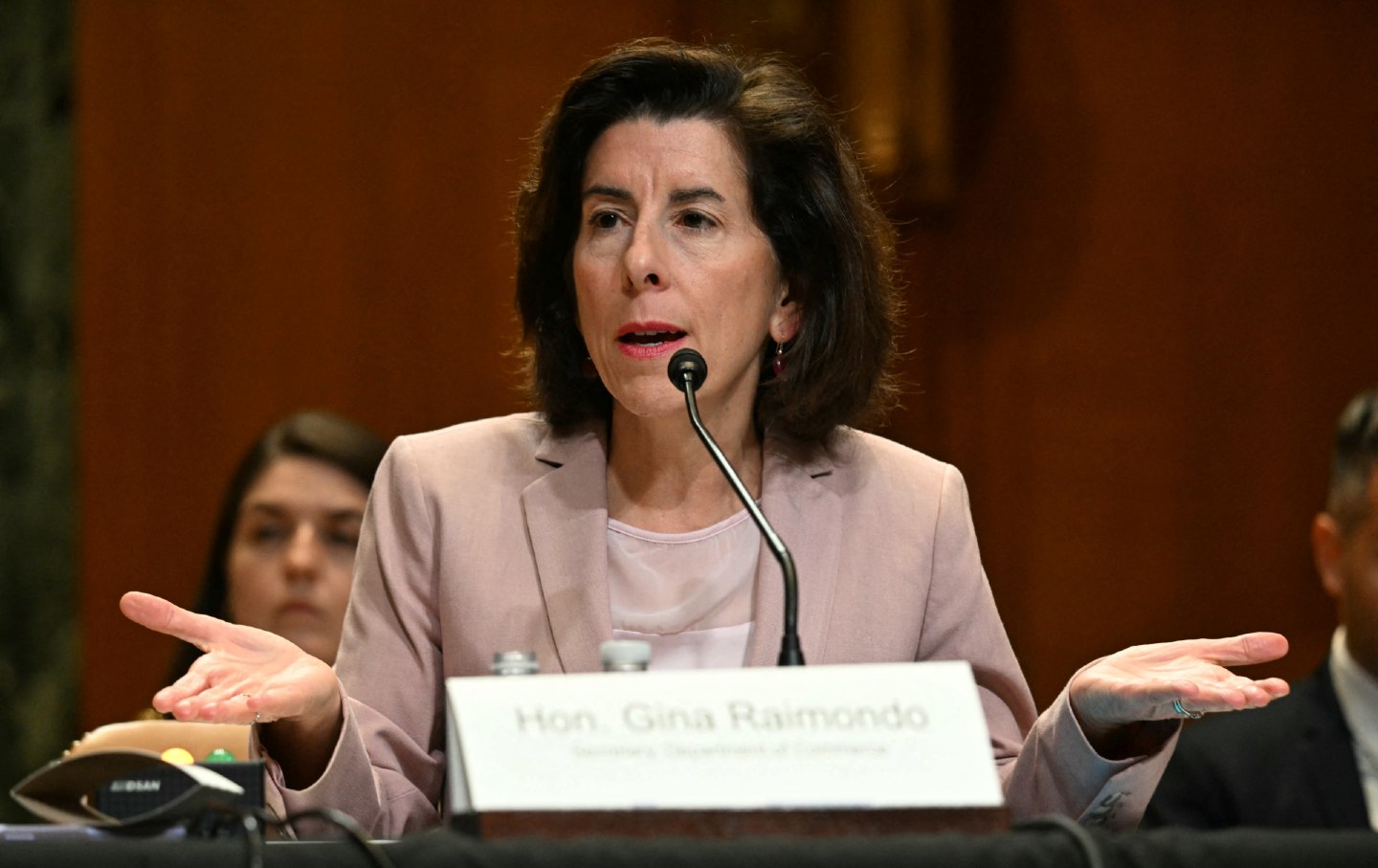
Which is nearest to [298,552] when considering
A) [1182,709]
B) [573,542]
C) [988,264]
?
[573,542]

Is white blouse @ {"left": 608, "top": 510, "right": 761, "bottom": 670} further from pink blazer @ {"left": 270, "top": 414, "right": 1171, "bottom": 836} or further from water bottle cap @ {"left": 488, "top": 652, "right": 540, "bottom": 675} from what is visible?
water bottle cap @ {"left": 488, "top": 652, "right": 540, "bottom": 675}

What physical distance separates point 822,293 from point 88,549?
2105 millimetres

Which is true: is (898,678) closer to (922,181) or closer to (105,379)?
(922,181)

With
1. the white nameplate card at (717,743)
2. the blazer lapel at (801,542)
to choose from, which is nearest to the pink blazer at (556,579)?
the blazer lapel at (801,542)

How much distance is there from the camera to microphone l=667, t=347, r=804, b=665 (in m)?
1.45

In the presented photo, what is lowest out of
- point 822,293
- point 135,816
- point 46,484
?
point 46,484

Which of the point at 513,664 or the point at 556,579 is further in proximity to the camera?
the point at 556,579

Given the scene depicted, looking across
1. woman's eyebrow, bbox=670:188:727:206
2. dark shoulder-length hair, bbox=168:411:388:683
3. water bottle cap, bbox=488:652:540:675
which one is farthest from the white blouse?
dark shoulder-length hair, bbox=168:411:388:683

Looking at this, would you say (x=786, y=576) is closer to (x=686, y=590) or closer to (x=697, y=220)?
(x=686, y=590)

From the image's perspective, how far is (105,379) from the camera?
3.76m

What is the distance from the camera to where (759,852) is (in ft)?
3.53

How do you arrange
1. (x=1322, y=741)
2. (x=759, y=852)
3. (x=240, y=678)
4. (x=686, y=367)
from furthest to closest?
(x=1322, y=741) → (x=686, y=367) → (x=240, y=678) → (x=759, y=852)

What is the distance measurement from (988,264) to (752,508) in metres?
2.38

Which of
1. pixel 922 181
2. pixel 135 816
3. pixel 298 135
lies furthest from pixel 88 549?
pixel 135 816
